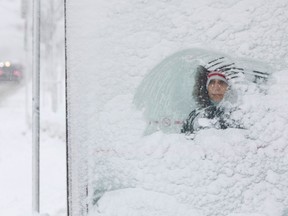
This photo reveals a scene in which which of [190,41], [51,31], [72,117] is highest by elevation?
[51,31]

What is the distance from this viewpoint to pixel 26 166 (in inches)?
350

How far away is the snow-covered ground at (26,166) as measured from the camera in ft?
18.6

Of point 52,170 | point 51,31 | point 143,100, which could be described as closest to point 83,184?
point 143,100

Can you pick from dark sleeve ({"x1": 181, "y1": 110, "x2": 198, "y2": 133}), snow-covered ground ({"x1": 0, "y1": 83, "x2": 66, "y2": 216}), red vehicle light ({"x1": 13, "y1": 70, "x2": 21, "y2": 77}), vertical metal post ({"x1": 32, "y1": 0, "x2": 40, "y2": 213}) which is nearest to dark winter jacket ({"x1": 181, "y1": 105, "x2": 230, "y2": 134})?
dark sleeve ({"x1": 181, "y1": 110, "x2": 198, "y2": 133})

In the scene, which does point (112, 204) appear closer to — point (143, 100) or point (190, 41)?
point (143, 100)

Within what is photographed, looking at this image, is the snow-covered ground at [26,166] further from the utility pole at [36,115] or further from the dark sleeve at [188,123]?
the dark sleeve at [188,123]

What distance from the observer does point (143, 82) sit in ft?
7.07

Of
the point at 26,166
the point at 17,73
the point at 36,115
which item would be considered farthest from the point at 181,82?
the point at 17,73

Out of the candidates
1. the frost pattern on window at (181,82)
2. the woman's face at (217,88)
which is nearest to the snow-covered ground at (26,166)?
the frost pattern on window at (181,82)

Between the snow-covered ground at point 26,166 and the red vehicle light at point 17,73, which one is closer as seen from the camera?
the snow-covered ground at point 26,166

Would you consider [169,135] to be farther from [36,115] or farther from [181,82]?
[36,115]

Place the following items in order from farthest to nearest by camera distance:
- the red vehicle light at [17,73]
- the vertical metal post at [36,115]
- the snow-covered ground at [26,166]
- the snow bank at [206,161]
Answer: the red vehicle light at [17,73] → the snow-covered ground at [26,166] → the vertical metal post at [36,115] → the snow bank at [206,161]

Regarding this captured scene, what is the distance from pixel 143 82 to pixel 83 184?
0.66 metres

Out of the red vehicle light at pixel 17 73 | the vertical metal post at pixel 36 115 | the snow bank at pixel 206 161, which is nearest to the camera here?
the snow bank at pixel 206 161
